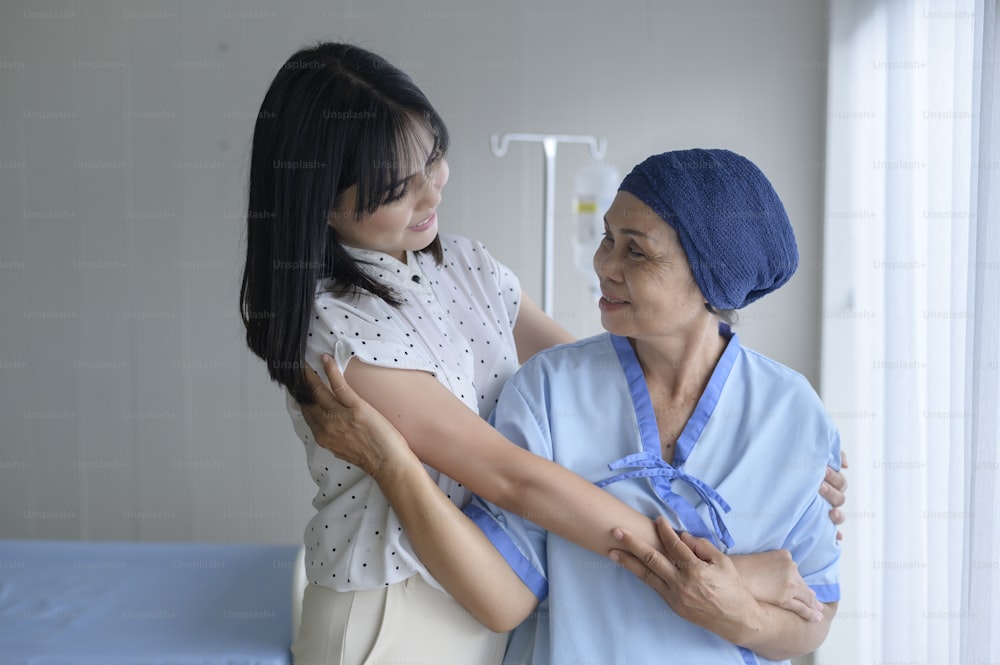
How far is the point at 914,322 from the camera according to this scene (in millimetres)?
2645

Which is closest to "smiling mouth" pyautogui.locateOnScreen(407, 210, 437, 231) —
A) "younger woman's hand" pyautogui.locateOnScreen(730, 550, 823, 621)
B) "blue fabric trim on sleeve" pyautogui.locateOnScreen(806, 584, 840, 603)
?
"younger woman's hand" pyautogui.locateOnScreen(730, 550, 823, 621)

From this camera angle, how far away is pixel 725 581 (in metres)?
1.34

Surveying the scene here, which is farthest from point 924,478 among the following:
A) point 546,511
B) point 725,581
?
point 546,511

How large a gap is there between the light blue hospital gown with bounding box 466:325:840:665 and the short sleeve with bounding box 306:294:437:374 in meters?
0.22

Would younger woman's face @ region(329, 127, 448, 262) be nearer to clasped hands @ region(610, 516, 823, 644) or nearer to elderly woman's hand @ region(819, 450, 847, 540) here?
clasped hands @ region(610, 516, 823, 644)

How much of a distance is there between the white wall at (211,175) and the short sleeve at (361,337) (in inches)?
99.0

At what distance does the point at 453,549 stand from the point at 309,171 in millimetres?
618

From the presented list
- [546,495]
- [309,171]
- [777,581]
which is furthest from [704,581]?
[309,171]

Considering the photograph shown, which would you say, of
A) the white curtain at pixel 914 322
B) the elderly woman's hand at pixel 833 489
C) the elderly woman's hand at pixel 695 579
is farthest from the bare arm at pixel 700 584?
the white curtain at pixel 914 322

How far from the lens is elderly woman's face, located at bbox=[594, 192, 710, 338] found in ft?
4.66

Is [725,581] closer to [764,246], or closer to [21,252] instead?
[764,246]

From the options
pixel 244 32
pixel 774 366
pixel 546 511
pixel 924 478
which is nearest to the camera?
pixel 546 511

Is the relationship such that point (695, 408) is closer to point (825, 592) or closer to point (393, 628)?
point (825, 592)

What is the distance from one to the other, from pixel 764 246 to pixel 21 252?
3469 mm
